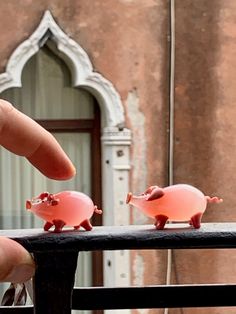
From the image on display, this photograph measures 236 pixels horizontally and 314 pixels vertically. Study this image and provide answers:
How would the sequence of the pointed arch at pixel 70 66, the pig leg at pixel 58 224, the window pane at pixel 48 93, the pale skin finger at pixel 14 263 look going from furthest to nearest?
1. the window pane at pixel 48 93
2. the pointed arch at pixel 70 66
3. the pig leg at pixel 58 224
4. the pale skin finger at pixel 14 263

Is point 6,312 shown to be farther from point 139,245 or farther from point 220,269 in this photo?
point 220,269

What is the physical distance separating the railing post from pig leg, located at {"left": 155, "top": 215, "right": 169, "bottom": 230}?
80mm

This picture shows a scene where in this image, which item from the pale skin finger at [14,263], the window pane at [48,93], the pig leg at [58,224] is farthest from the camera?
the window pane at [48,93]

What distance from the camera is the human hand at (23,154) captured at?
628 millimetres

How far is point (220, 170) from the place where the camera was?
127 inches

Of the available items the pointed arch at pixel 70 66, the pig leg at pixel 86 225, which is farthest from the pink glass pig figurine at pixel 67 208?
the pointed arch at pixel 70 66

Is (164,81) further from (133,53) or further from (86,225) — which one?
(86,225)

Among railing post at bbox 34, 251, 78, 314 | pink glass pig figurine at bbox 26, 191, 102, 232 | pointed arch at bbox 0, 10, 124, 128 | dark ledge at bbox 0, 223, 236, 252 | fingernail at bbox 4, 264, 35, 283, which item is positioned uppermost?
pointed arch at bbox 0, 10, 124, 128

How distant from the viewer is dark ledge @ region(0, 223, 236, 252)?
2.31 feet

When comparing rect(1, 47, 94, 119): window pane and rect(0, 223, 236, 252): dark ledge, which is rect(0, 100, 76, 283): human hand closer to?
rect(0, 223, 236, 252): dark ledge

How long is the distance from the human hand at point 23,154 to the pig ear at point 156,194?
98mm

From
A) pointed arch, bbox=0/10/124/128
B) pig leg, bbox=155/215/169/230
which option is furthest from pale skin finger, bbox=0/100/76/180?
pointed arch, bbox=0/10/124/128

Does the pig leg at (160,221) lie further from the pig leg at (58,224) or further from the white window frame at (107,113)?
the white window frame at (107,113)

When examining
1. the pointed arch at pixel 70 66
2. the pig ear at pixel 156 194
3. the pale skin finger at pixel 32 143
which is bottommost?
the pig ear at pixel 156 194
